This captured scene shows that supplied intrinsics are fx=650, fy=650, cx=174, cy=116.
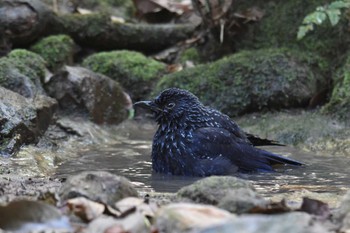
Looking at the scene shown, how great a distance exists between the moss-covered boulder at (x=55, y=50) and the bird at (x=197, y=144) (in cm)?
438

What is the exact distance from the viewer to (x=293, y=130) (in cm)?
819

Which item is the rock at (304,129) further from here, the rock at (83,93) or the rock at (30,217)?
the rock at (30,217)

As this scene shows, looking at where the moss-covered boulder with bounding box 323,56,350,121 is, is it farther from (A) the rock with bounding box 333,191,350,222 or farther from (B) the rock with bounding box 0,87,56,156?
(A) the rock with bounding box 333,191,350,222

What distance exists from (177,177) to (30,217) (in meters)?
3.18

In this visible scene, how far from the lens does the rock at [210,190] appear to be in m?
3.58

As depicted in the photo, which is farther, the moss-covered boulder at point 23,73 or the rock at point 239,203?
the moss-covered boulder at point 23,73

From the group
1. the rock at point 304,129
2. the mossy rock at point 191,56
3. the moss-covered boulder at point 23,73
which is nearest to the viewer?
the rock at point 304,129

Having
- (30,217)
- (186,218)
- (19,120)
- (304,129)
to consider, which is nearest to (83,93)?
(19,120)

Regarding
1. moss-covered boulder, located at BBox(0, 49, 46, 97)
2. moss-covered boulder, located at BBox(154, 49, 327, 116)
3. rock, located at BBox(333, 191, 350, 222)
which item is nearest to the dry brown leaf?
rock, located at BBox(333, 191, 350, 222)

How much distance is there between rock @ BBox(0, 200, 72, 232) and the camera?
9.29ft

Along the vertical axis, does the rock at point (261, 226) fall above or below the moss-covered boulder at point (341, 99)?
below

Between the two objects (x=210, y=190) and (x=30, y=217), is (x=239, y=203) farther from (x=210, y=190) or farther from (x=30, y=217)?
(x=30, y=217)

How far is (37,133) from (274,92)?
11.6 ft

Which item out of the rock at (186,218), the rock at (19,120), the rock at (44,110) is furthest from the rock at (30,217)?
the rock at (44,110)
